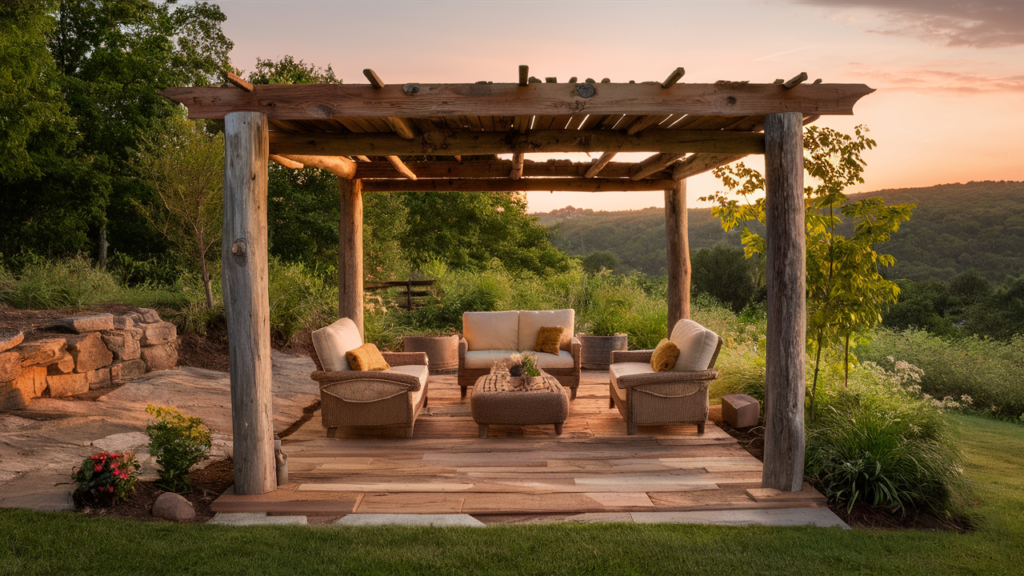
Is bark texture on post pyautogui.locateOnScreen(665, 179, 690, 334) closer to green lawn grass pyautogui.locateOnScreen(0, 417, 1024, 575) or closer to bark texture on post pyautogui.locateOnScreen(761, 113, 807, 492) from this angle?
bark texture on post pyautogui.locateOnScreen(761, 113, 807, 492)

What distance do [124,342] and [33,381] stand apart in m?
1.24

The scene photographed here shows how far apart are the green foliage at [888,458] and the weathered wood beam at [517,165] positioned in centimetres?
359

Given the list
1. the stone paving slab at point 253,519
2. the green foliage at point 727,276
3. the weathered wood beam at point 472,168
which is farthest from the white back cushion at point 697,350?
the green foliage at point 727,276

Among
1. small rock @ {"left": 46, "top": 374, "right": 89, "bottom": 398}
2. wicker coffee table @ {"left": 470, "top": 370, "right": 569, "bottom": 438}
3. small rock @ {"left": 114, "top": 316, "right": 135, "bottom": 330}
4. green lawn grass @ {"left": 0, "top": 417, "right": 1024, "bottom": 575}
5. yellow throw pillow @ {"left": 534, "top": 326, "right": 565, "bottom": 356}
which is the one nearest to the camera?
green lawn grass @ {"left": 0, "top": 417, "right": 1024, "bottom": 575}

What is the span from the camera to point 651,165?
22.4 ft

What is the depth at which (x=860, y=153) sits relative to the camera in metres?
5.17

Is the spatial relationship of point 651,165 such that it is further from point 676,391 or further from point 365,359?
point 365,359

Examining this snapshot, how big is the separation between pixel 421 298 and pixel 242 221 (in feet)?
25.6

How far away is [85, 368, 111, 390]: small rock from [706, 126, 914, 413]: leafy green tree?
285 inches

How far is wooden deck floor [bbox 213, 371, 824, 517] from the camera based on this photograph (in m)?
3.96

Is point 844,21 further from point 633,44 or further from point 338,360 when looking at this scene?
point 338,360

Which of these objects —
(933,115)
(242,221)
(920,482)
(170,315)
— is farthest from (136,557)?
(933,115)

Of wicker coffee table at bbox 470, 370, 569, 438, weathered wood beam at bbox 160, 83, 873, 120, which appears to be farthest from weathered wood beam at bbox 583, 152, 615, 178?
wicker coffee table at bbox 470, 370, 569, 438

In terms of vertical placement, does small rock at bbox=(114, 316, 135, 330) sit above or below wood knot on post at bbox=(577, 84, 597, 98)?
below
